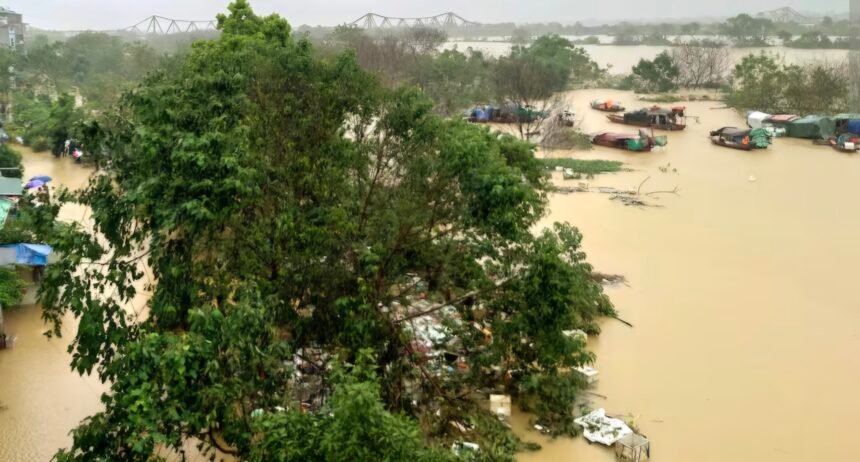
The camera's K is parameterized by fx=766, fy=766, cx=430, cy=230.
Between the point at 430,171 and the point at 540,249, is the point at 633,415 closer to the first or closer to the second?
the point at 540,249

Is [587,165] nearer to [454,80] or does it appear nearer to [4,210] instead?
[454,80]

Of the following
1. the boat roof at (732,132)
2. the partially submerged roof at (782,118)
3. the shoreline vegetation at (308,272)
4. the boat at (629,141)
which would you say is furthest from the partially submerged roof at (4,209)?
the partially submerged roof at (782,118)

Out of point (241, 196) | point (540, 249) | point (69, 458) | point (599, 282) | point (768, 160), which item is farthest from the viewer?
point (768, 160)

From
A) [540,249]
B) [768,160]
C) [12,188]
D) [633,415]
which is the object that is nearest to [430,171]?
[540,249]

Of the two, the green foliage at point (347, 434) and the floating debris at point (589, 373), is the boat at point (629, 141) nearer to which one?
the floating debris at point (589, 373)

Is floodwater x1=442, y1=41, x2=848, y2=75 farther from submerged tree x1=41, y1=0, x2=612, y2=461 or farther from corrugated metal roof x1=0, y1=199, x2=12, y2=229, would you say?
submerged tree x1=41, y1=0, x2=612, y2=461

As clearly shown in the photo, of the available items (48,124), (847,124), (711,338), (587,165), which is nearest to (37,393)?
(711,338)

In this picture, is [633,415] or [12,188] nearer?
[633,415]
